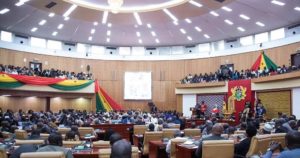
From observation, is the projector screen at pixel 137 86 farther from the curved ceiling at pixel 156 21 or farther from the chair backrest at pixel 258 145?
the chair backrest at pixel 258 145

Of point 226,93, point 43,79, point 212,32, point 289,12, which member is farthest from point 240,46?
point 43,79

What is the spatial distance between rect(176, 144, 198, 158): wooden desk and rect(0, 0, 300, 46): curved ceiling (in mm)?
12237

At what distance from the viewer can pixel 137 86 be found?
96.0ft

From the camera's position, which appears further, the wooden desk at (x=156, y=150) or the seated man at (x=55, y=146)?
the wooden desk at (x=156, y=150)

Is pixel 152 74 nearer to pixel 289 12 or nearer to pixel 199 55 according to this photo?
pixel 199 55

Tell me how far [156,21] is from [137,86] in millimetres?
8913

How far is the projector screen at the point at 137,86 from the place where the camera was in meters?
28.9

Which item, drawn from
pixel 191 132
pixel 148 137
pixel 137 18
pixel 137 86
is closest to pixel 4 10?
pixel 137 18

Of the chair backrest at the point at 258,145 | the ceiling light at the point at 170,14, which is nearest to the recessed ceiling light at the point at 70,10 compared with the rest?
the ceiling light at the point at 170,14

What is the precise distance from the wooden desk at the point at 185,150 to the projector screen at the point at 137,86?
70.2 ft

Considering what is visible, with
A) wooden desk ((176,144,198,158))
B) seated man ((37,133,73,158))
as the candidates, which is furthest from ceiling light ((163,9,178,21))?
seated man ((37,133,73,158))

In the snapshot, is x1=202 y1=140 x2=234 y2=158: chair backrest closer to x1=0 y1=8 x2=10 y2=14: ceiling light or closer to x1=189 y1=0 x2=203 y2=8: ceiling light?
x1=189 y1=0 x2=203 y2=8: ceiling light

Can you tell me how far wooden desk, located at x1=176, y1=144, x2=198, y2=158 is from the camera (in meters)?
6.79

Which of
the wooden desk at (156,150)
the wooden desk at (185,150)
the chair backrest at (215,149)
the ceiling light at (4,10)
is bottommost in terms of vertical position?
the wooden desk at (156,150)
